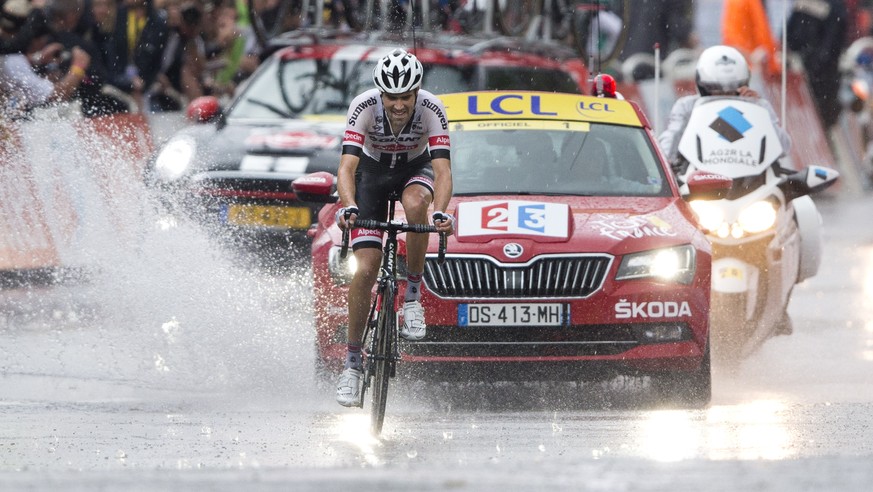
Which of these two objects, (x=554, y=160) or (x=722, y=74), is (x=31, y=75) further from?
(x=554, y=160)

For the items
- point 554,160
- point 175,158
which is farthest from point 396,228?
point 175,158

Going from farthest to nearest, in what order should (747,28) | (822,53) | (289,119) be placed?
(822,53), (747,28), (289,119)

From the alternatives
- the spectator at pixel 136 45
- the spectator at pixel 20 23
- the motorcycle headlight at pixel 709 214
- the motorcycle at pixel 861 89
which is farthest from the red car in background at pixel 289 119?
the motorcycle at pixel 861 89

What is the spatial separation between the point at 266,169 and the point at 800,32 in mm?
10890

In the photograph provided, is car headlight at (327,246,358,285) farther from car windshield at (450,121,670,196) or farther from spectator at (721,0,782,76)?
spectator at (721,0,782,76)

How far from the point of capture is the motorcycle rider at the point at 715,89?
39.8 feet

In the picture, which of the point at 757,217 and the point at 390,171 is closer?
the point at 390,171

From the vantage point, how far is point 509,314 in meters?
9.67

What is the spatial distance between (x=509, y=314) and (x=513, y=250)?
A: 1.03 ft

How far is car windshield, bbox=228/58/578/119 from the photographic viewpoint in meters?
14.9

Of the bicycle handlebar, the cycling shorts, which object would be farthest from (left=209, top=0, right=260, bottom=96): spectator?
the bicycle handlebar

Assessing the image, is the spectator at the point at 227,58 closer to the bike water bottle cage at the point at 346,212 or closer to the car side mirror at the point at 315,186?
the car side mirror at the point at 315,186

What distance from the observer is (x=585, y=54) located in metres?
17.0

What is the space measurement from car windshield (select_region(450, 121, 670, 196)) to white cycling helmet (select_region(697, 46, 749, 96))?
3.72ft
